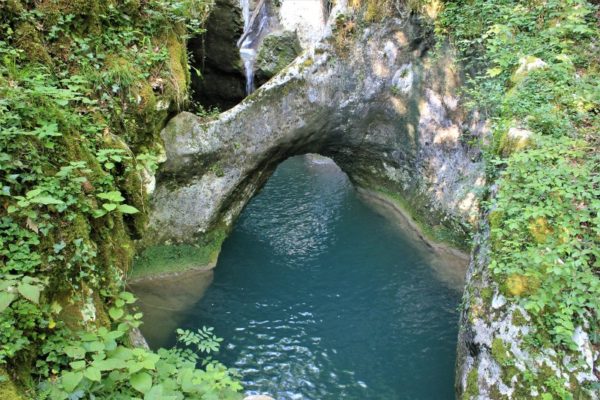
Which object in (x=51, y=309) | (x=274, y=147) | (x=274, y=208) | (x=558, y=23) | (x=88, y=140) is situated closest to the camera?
(x=51, y=309)

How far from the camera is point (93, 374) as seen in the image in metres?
2.80

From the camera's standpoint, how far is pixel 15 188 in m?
3.36

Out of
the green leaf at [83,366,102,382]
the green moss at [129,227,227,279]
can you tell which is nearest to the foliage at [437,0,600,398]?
the green leaf at [83,366,102,382]

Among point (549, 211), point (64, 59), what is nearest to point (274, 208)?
point (64, 59)

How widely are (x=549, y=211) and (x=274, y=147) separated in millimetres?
6261

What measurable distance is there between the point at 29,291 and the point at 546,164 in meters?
5.14

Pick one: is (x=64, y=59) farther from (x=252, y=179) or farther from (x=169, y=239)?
(x=252, y=179)

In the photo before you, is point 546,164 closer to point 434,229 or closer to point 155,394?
point 155,394

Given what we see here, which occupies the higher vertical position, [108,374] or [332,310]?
[108,374]

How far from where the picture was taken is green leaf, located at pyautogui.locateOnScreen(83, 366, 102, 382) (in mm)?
2770

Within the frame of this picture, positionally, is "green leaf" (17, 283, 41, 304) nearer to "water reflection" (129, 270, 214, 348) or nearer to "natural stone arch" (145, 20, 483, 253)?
"water reflection" (129, 270, 214, 348)

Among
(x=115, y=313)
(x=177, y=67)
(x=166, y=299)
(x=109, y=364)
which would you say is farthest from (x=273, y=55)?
(x=109, y=364)

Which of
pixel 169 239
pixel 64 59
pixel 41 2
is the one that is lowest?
pixel 169 239

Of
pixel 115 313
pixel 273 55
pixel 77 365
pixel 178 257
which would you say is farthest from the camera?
pixel 273 55
